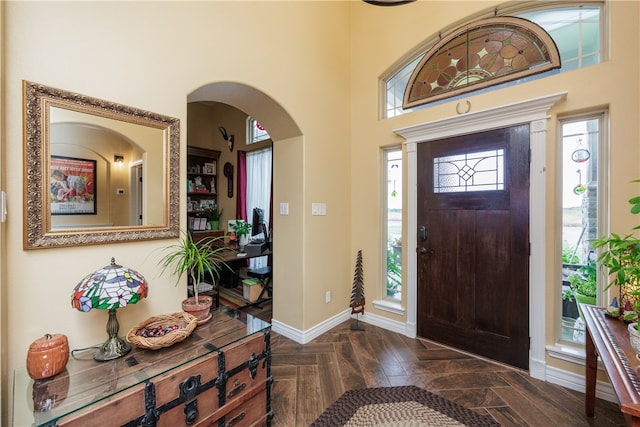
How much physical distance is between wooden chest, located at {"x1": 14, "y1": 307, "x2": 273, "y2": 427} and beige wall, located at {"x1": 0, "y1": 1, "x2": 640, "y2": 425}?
0.40 m

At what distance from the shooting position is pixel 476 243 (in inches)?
94.1

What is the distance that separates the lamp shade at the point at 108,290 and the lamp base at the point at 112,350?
0.23 metres

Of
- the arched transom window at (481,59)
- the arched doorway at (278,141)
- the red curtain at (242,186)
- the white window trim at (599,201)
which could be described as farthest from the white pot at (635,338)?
the red curtain at (242,186)

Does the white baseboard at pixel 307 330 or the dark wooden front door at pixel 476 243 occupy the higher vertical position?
the dark wooden front door at pixel 476 243

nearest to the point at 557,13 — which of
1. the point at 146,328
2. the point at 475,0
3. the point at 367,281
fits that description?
the point at 475,0

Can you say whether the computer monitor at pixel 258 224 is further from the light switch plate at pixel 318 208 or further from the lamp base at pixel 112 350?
the lamp base at pixel 112 350

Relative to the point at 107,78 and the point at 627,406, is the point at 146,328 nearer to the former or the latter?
the point at 107,78

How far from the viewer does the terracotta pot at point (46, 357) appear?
105cm

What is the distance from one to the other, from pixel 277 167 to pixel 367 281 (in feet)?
5.51

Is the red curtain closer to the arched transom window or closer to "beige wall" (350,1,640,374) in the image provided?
"beige wall" (350,1,640,374)

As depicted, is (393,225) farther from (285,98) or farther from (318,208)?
(285,98)

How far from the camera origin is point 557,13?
7.09 feet

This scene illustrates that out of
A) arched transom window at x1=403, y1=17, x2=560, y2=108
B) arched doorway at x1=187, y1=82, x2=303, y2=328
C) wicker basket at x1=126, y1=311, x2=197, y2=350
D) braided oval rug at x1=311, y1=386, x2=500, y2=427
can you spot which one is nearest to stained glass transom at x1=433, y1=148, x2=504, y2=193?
arched transom window at x1=403, y1=17, x2=560, y2=108

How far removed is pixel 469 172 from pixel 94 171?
9.13ft
